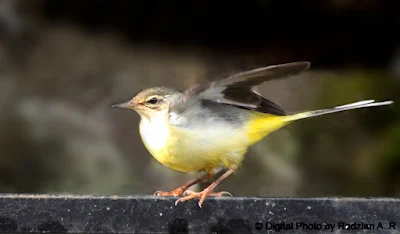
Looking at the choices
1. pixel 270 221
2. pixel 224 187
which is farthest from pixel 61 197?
pixel 224 187

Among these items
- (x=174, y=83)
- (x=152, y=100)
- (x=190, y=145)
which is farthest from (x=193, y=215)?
(x=174, y=83)

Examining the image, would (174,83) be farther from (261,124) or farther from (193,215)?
(193,215)

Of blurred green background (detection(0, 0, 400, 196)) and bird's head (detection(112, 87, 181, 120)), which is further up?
bird's head (detection(112, 87, 181, 120))

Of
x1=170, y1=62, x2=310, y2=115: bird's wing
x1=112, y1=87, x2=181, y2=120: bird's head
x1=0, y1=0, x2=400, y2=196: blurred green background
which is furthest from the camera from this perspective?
x1=0, y1=0, x2=400, y2=196: blurred green background

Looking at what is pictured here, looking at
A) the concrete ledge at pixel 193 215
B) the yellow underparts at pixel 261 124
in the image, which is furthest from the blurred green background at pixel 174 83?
the concrete ledge at pixel 193 215

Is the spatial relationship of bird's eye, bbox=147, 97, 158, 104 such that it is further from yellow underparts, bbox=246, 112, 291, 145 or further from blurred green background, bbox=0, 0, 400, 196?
blurred green background, bbox=0, 0, 400, 196

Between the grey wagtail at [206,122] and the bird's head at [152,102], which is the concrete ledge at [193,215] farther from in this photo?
the bird's head at [152,102]

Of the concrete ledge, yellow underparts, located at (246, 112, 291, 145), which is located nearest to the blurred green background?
yellow underparts, located at (246, 112, 291, 145)
